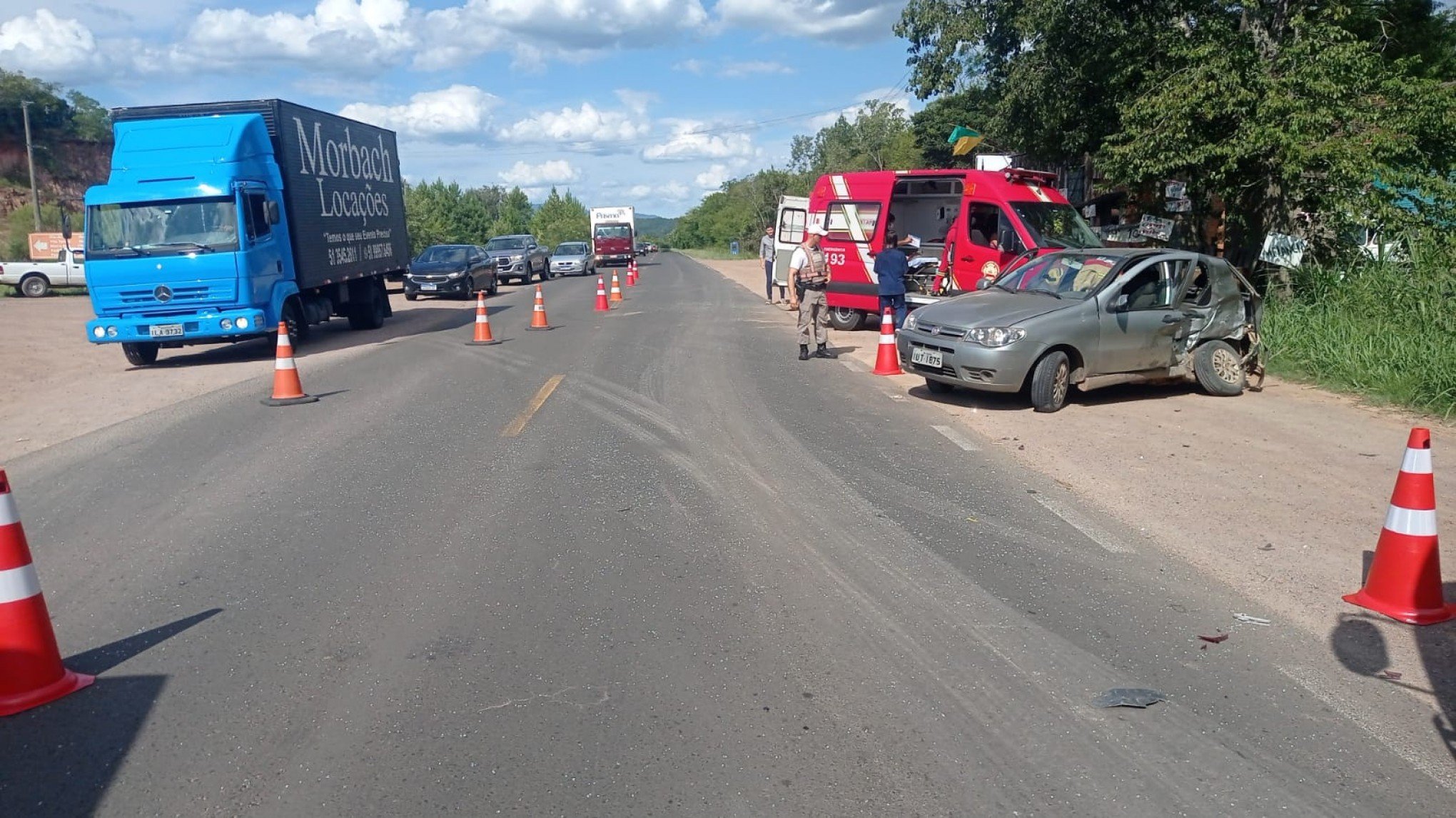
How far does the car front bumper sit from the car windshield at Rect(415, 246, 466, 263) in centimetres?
2125

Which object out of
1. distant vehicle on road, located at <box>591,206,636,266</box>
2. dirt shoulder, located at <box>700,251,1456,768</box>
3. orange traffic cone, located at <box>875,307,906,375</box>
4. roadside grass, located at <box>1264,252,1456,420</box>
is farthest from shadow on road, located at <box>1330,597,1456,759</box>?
distant vehicle on road, located at <box>591,206,636,266</box>

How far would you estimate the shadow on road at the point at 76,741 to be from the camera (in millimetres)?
3588

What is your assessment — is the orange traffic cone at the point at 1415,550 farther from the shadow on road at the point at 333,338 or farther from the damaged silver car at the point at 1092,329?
the shadow on road at the point at 333,338

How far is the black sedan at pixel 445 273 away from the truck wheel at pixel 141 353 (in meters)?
12.7

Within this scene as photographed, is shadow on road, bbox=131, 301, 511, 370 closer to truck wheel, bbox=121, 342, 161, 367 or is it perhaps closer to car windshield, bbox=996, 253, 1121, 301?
truck wheel, bbox=121, 342, 161, 367

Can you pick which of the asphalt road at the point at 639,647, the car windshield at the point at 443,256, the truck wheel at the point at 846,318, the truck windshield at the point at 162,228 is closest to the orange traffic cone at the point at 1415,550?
the asphalt road at the point at 639,647

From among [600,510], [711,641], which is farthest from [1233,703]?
[600,510]

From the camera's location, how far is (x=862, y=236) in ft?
59.1

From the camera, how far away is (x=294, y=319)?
17891mm

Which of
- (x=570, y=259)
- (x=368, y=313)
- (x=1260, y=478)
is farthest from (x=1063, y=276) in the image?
(x=570, y=259)

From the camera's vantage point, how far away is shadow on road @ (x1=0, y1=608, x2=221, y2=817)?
3.59 m

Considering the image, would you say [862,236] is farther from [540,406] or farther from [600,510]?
[600,510]

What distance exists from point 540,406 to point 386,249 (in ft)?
43.7

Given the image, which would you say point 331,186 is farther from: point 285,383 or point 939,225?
point 939,225
